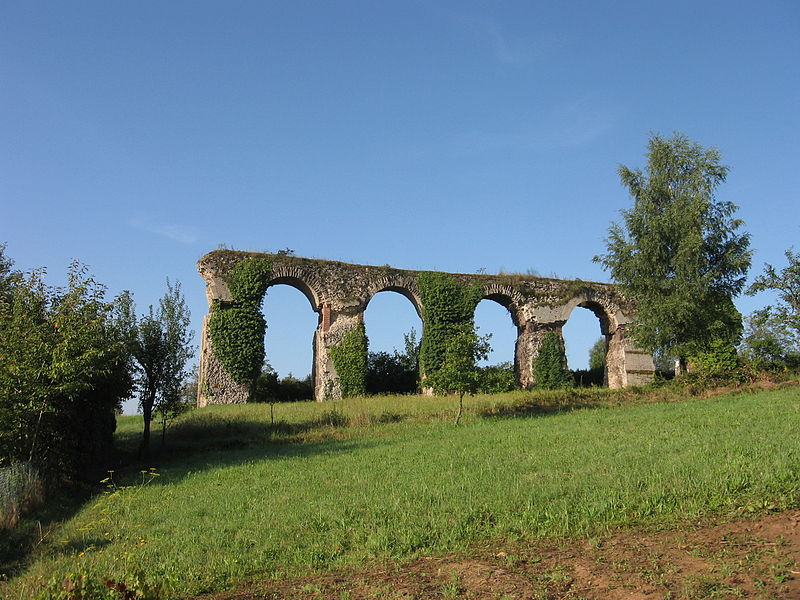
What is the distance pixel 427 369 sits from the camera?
26.4m

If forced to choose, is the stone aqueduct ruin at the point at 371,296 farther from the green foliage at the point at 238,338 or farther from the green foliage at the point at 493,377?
the green foliage at the point at 493,377

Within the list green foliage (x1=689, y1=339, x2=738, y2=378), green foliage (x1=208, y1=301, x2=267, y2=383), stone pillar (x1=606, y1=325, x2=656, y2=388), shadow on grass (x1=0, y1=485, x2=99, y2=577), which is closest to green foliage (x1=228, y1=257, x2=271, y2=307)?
green foliage (x1=208, y1=301, x2=267, y2=383)

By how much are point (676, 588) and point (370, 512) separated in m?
3.86

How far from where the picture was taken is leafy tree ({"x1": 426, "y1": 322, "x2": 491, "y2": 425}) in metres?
17.5

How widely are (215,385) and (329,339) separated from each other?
4.68 m

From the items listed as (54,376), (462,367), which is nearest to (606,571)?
(54,376)

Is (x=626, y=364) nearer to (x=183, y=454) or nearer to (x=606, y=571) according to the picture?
(x=183, y=454)

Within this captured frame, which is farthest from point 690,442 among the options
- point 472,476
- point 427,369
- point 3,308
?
point 427,369

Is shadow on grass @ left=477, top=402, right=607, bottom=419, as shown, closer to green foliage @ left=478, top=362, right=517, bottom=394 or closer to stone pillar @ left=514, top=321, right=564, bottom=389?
green foliage @ left=478, top=362, right=517, bottom=394

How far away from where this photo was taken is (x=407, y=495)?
8445 millimetres

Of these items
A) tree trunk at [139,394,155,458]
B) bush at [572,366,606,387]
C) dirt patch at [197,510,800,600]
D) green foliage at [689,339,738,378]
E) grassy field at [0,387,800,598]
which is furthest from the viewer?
bush at [572,366,606,387]

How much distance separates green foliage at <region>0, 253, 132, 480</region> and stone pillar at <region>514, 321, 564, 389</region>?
18.6 meters

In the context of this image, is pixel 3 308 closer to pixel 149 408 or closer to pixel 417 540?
pixel 149 408

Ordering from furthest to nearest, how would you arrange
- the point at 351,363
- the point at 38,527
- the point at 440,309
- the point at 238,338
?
the point at 440,309
the point at 351,363
the point at 238,338
the point at 38,527
